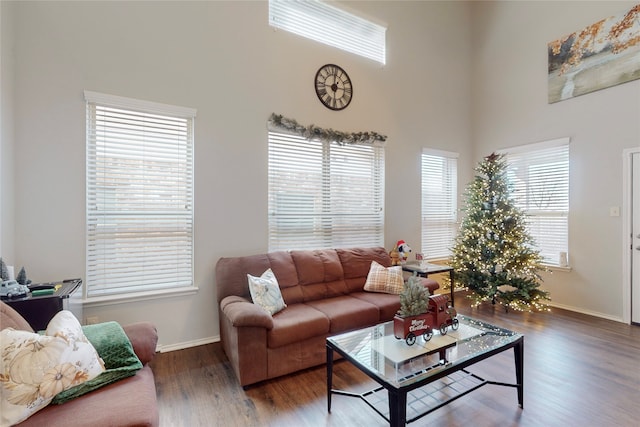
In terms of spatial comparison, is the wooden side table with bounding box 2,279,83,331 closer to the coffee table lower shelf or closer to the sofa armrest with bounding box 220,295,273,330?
the sofa armrest with bounding box 220,295,273,330

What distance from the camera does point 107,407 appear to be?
1330 mm

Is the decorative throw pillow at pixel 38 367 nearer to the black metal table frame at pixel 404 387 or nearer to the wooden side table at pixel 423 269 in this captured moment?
the black metal table frame at pixel 404 387

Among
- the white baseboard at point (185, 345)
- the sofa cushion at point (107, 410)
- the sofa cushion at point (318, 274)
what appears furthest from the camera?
the sofa cushion at point (318, 274)

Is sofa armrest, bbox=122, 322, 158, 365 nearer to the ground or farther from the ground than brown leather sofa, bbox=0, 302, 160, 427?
farther from the ground

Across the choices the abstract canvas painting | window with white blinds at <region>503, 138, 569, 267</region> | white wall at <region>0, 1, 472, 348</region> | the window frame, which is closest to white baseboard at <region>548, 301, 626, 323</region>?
window with white blinds at <region>503, 138, 569, 267</region>

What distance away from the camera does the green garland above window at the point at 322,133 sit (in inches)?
135

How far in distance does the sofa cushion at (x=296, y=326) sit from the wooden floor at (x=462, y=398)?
0.33m

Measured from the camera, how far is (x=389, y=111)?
14.3 ft

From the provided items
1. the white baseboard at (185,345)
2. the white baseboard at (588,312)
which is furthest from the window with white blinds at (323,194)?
the white baseboard at (588,312)

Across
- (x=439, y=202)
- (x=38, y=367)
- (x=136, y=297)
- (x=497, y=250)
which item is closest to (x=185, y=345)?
(x=136, y=297)

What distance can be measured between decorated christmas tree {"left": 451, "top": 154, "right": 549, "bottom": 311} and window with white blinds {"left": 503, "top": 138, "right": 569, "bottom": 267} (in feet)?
1.18

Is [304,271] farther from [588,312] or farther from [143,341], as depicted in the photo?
[588,312]

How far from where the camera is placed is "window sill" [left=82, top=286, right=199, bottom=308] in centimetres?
261

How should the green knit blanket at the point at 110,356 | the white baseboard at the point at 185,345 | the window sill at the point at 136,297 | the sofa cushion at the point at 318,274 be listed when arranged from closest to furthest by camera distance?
the green knit blanket at the point at 110,356
the window sill at the point at 136,297
the white baseboard at the point at 185,345
the sofa cushion at the point at 318,274
